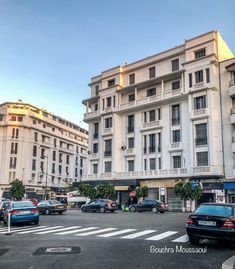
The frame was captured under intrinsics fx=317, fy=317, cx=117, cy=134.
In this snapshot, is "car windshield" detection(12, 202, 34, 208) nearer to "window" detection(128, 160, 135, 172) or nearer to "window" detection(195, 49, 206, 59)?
"window" detection(128, 160, 135, 172)

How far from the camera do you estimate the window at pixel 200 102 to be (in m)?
37.8

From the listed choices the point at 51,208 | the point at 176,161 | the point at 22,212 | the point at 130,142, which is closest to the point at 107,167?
the point at 130,142

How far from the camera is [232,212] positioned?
9781mm

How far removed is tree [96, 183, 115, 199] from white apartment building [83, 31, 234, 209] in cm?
196

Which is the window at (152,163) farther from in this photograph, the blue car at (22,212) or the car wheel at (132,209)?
the blue car at (22,212)

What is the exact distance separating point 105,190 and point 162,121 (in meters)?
11.9

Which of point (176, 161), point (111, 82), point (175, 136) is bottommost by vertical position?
point (176, 161)

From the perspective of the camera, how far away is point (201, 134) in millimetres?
37562

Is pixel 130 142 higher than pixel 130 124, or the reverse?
pixel 130 124

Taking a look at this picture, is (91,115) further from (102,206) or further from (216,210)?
(216,210)

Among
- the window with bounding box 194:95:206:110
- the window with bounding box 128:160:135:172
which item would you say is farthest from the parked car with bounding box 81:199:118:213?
the window with bounding box 194:95:206:110

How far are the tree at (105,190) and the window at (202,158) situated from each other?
1205 centimetres

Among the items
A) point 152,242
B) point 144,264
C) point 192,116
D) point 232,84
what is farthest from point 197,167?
point 144,264

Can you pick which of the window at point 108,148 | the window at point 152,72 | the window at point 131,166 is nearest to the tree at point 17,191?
the window at point 108,148
